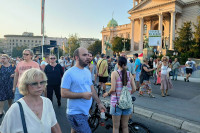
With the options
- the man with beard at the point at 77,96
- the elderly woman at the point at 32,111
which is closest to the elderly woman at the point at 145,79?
the man with beard at the point at 77,96

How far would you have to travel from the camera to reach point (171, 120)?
4.70 meters

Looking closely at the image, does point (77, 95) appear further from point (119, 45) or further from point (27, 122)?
point (119, 45)

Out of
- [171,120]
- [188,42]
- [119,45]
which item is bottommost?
[171,120]

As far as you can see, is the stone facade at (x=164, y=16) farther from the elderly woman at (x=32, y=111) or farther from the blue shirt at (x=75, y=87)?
the elderly woman at (x=32, y=111)

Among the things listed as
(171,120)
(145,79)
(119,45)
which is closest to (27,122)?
(171,120)

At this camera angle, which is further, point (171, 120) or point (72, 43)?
point (72, 43)

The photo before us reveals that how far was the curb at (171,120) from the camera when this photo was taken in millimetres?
4243

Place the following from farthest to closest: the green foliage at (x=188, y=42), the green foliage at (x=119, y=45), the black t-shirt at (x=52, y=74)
→ the green foliage at (x=119, y=45) → the green foliage at (x=188, y=42) → the black t-shirt at (x=52, y=74)

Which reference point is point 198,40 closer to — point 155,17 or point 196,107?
point 155,17

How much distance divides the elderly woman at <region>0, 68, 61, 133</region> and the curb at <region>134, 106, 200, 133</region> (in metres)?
3.86

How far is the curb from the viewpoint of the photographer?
4.24m

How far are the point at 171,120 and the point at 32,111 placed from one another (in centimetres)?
427

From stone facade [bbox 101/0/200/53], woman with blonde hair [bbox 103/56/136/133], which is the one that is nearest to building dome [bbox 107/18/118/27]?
stone facade [bbox 101/0/200/53]

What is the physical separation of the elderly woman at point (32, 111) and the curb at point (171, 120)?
386cm
